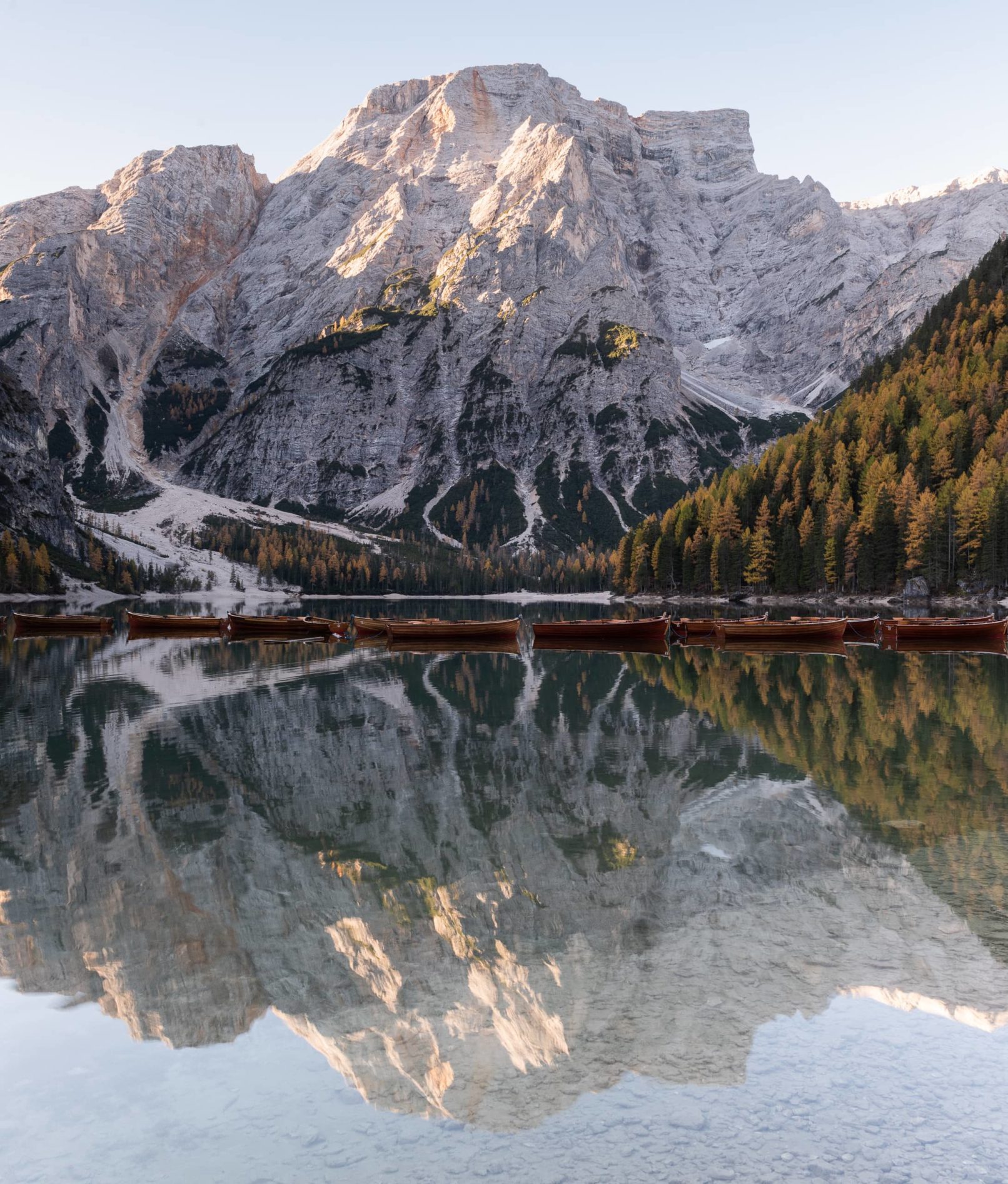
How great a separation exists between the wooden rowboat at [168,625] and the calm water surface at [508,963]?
7865cm

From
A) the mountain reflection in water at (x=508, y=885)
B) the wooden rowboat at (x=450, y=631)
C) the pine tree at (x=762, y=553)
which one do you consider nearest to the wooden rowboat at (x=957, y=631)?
the wooden rowboat at (x=450, y=631)

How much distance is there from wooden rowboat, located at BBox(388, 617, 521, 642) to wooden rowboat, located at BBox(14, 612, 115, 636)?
43.7m

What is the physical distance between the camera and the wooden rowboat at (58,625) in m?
109

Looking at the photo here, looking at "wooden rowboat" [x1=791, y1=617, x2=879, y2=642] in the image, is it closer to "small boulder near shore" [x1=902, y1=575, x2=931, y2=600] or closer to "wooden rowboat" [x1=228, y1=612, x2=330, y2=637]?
"small boulder near shore" [x1=902, y1=575, x2=931, y2=600]

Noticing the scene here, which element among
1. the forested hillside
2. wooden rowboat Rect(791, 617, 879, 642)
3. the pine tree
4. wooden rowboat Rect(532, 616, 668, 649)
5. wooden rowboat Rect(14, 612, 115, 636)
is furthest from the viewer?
the pine tree

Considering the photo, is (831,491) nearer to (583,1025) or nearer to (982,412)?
(982,412)

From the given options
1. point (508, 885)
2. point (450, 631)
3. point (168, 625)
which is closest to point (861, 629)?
point (450, 631)

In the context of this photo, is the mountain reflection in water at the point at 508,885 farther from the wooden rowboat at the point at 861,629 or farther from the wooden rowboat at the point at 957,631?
the wooden rowboat at the point at 861,629

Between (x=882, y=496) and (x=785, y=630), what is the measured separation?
220 ft

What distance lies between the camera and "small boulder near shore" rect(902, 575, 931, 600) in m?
126

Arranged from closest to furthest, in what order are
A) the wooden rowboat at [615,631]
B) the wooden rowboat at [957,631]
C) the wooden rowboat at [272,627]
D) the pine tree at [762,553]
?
the wooden rowboat at [957,631] → the wooden rowboat at [615,631] → the wooden rowboat at [272,627] → the pine tree at [762,553]

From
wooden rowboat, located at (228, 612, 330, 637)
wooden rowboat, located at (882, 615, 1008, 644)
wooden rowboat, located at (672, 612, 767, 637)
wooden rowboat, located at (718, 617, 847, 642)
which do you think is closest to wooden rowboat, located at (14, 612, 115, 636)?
wooden rowboat, located at (228, 612, 330, 637)

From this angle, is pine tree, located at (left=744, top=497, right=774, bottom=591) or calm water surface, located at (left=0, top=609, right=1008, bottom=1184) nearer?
calm water surface, located at (left=0, top=609, right=1008, bottom=1184)

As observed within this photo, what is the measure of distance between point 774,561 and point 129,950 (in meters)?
146
